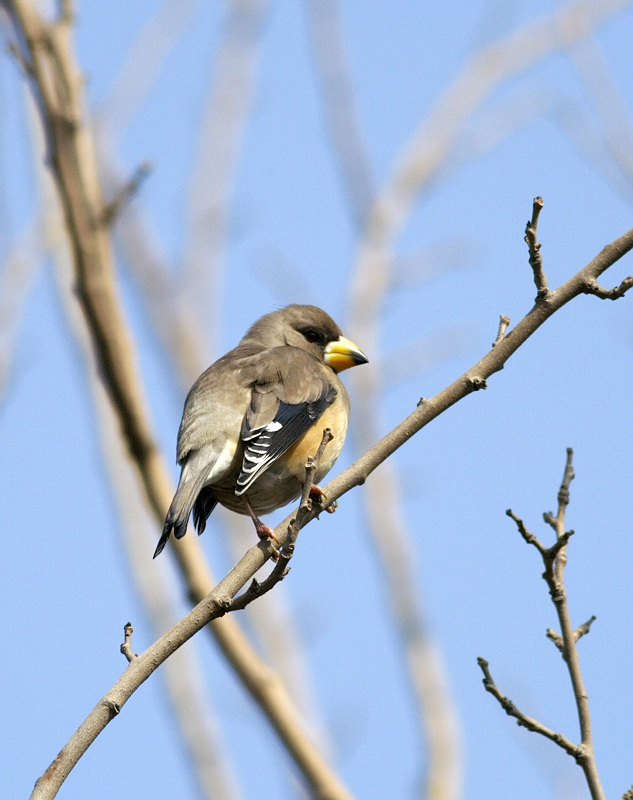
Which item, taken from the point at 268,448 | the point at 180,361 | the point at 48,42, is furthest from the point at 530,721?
the point at 180,361

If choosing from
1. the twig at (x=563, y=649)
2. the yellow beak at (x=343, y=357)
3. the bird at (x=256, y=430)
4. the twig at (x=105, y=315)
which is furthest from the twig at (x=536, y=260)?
the yellow beak at (x=343, y=357)

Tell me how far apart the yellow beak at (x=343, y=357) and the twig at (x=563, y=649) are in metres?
2.82

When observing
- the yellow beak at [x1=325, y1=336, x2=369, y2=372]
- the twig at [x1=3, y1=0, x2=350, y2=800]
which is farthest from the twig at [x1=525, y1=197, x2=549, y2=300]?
the yellow beak at [x1=325, y1=336, x2=369, y2=372]

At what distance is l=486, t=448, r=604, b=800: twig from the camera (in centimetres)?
329

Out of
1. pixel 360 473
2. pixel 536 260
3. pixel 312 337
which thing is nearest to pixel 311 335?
pixel 312 337

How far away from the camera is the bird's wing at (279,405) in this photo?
5023mm

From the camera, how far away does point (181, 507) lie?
459 centimetres

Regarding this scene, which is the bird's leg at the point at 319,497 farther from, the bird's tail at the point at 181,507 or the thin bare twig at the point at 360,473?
the bird's tail at the point at 181,507

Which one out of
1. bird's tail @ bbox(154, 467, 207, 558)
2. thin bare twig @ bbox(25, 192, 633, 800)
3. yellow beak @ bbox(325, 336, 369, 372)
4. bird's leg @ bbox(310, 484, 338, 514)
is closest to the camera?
thin bare twig @ bbox(25, 192, 633, 800)

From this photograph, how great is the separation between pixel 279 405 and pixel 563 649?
2285mm

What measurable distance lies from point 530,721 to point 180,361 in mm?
8283

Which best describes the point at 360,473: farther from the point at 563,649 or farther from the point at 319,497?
the point at 563,649

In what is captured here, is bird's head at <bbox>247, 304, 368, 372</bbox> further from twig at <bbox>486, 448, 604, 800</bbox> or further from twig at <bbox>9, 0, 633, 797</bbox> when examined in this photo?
twig at <bbox>486, 448, 604, 800</bbox>

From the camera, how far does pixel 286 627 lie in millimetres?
10461
